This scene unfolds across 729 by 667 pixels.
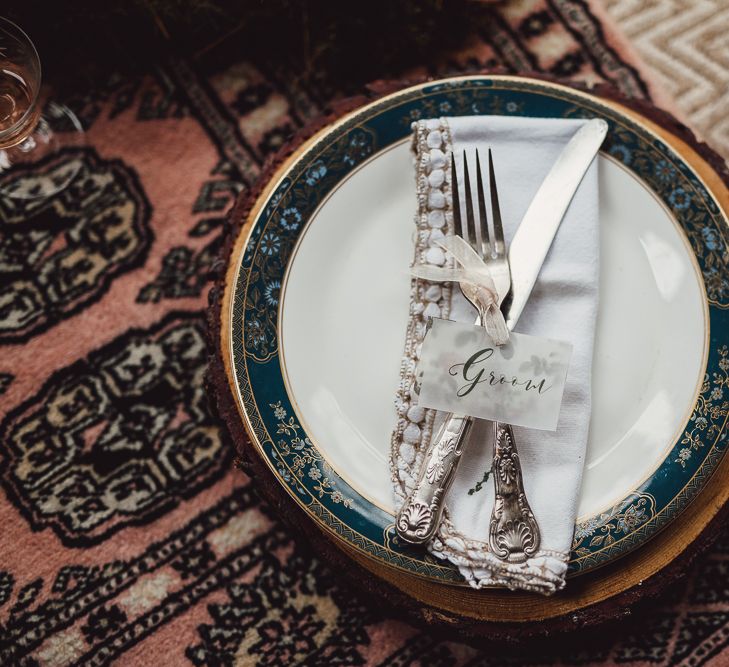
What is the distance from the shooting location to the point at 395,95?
0.62 metres

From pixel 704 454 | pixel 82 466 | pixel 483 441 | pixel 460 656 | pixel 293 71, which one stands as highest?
pixel 293 71

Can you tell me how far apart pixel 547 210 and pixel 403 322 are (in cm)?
16

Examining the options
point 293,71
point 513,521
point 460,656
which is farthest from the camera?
point 293,71

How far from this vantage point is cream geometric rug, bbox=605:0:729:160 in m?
0.83

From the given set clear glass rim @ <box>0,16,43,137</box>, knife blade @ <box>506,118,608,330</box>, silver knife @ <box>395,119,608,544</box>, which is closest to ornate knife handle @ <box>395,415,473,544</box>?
silver knife @ <box>395,119,608,544</box>

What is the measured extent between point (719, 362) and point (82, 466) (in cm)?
67

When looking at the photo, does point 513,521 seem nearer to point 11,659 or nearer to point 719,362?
point 719,362

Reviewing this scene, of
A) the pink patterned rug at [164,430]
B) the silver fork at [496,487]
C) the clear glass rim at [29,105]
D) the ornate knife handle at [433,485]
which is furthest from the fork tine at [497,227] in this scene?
the clear glass rim at [29,105]

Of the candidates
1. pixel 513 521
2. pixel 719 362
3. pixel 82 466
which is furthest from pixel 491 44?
pixel 82 466

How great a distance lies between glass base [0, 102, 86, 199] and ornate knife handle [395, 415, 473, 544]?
0.58 m

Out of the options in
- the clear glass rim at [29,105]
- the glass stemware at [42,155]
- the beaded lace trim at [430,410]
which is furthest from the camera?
the glass stemware at [42,155]

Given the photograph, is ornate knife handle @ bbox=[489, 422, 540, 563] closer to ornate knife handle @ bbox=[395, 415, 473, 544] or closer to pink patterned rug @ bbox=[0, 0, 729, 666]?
ornate knife handle @ bbox=[395, 415, 473, 544]

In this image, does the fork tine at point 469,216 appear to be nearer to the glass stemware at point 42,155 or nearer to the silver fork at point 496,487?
the silver fork at point 496,487

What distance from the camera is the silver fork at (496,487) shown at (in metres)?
0.52
